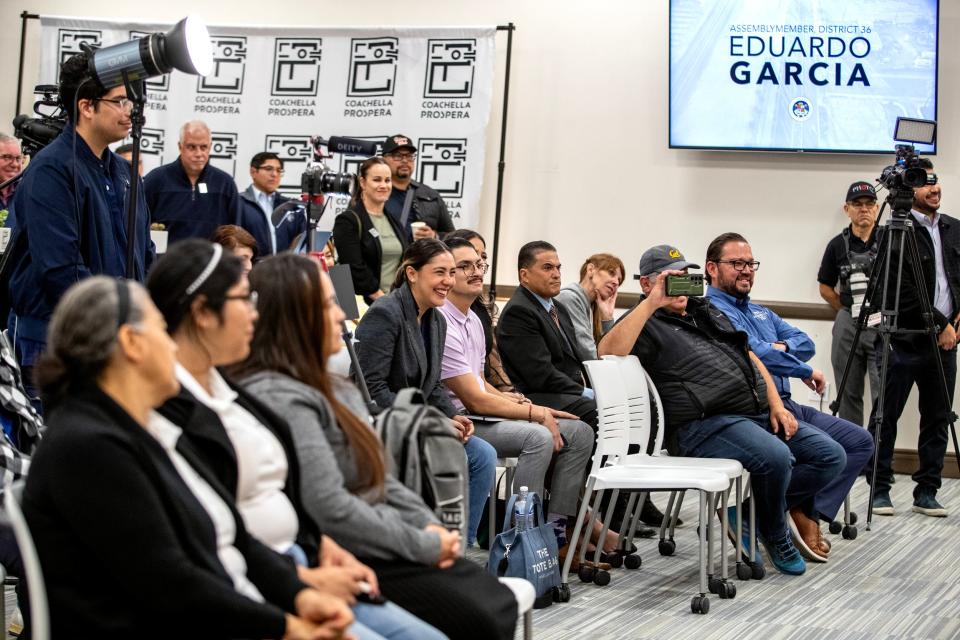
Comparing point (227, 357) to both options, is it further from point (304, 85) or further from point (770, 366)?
point (304, 85)

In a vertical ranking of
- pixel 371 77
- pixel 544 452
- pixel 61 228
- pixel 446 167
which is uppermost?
pixel 371 77

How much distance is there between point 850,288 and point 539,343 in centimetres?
260

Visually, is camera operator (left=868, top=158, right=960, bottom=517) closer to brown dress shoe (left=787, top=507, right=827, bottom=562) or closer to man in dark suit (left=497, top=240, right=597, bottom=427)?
brown dress shoe (left=787, top=507, right=827, bottom=562)

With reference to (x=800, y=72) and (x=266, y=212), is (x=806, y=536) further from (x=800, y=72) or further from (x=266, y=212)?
(x=266, y=212)

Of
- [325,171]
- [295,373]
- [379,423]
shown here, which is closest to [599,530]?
[325,171]

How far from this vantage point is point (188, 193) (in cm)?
577

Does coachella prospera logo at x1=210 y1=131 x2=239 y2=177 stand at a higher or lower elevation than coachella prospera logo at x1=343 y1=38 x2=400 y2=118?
lower

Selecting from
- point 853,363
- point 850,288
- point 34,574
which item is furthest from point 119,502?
point 853,363

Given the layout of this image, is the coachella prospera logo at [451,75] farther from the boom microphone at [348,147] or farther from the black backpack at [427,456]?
the black backpack at [427,456]

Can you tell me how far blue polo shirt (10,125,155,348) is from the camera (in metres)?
3.01

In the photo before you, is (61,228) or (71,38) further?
(71,38)

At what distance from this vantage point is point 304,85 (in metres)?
7.30

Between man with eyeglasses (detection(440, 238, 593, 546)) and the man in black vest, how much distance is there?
36 centimetres

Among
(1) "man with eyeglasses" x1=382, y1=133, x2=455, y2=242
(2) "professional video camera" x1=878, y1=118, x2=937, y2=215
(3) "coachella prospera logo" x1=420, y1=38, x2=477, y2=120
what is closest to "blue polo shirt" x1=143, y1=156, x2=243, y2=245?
(1) "man with eyeglasses" x1=382, y1=133, x2=455, y2=242
